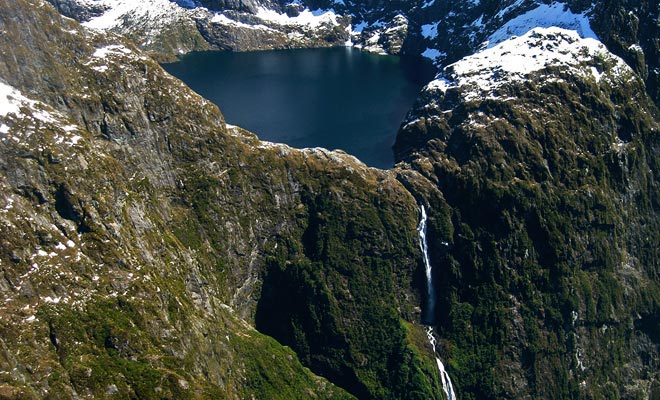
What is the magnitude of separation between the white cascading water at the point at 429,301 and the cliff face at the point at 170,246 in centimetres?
305

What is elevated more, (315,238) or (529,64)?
(529,64)

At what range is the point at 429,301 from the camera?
522 feet

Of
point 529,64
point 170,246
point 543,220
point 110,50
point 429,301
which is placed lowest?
point 170,246

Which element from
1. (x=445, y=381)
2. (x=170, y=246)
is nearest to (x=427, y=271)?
(x=445, y=381)

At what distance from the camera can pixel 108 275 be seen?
104 m

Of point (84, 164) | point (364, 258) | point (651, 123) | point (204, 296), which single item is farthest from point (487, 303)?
point (84, 164)

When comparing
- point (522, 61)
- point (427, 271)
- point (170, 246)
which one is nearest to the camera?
point (170, 246)

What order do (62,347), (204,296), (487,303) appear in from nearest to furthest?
(62,347)
(204,296)
(487,303)

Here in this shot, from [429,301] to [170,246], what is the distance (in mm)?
69960

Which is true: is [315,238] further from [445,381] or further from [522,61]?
[522,61]

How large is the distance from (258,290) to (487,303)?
58032mm

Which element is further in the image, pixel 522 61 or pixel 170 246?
pixel 522 61

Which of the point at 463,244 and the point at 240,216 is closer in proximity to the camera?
the point at 240,216

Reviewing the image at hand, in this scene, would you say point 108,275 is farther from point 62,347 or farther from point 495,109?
point 495,109
